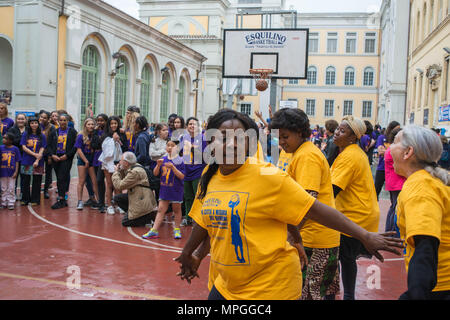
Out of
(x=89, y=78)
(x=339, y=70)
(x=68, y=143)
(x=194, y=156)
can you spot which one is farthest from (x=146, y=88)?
(x=339, y=70)

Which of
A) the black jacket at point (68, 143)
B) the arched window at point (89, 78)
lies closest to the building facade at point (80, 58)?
the arched window at point (89, 78)

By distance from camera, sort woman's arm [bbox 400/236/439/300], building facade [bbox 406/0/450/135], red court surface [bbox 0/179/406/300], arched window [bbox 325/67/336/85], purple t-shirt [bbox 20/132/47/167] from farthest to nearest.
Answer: arched window [bbox 325/67/336/85]
building facade [bbox 406/0/450/135]
purple t-shirt [bbox 20/132/47/167]
red court surface [bbox 0/179/406/300]
woman's arm [bbox 400/236/439/300]

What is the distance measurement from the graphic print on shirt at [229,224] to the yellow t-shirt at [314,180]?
1.19 m

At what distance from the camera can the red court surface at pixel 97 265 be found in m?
5.30

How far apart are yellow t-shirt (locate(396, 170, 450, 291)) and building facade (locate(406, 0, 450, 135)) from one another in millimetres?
18290

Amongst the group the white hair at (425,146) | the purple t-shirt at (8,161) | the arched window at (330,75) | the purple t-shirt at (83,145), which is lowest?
the purple t-shirt at (8,161)

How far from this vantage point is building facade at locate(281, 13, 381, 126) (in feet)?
199

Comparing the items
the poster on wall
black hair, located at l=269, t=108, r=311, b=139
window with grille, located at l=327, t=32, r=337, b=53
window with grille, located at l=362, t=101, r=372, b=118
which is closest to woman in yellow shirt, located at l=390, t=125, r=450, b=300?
black hair, located at l=269, t=108, r=311, b=139

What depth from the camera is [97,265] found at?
6.30m

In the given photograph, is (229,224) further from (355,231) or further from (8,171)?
(8,171)

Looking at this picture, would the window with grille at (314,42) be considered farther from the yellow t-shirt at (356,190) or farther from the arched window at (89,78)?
the yellow t-shirt at (356,190)

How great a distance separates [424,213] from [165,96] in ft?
102

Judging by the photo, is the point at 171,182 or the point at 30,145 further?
the point at 30,145

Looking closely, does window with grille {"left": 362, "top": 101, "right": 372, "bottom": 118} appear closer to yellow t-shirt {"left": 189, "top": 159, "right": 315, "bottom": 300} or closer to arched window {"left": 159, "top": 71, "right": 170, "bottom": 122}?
arched window {"left": 159, "top": 71, "right": 170, "bottom": 122}
